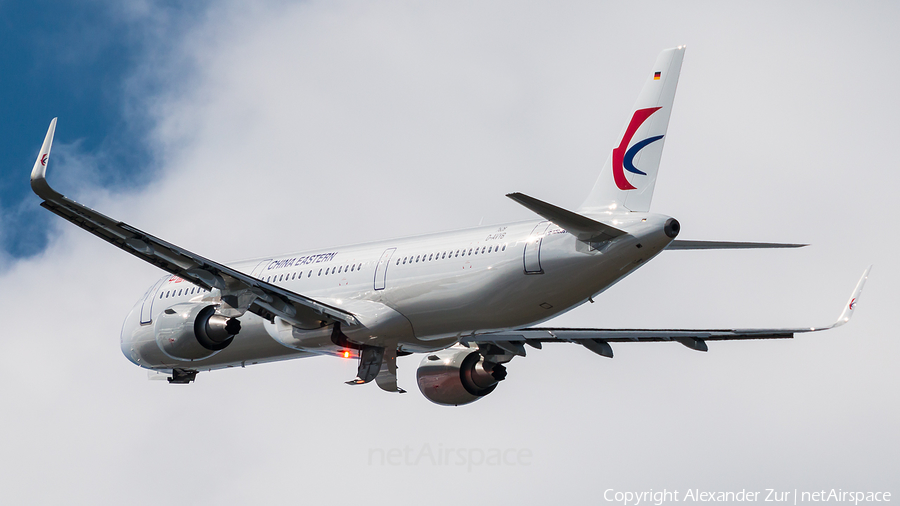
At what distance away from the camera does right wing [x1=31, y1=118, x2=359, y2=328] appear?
865 inches

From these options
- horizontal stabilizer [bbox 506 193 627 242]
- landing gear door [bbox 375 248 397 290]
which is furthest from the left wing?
horizontal stabilizer [bbox 506 193 627 242]

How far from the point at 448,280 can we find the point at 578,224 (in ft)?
12.4

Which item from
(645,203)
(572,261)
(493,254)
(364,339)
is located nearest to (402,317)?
(364,339)

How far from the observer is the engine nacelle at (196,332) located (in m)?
26.6

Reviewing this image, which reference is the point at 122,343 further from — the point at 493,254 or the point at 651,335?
the point at 651,335

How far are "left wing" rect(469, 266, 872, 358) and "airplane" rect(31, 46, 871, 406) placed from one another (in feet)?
0.12

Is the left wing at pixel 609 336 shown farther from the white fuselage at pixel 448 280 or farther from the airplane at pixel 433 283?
the white fuselage at pixel 448 280

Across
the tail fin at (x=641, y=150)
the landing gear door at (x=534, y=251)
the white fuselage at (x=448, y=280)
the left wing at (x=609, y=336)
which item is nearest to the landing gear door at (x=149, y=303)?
the white fuselage at (x=448, y=280)

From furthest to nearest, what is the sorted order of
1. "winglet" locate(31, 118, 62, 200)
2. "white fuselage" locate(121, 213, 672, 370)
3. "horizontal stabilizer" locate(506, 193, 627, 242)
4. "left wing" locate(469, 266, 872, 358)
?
1. "left wing" locate(469, 266, 872, 358)
2. "white fuselage" locate(121, 213, 672, 370)
3. "horizontal stabilizer" locate(506, 193, 627, 242)
4. "winglet" locate(31, 118, 62, 200)

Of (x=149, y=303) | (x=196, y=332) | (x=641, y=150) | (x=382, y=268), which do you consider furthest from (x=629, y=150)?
(x=149, y=303)

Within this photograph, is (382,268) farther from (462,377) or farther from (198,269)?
(462,377)

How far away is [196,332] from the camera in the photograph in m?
26.7

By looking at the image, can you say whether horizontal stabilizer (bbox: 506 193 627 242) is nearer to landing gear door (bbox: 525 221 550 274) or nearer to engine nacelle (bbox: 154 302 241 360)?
landing gear door (bbox: 525 221 550 274)

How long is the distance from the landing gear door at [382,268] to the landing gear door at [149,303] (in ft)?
25.7
